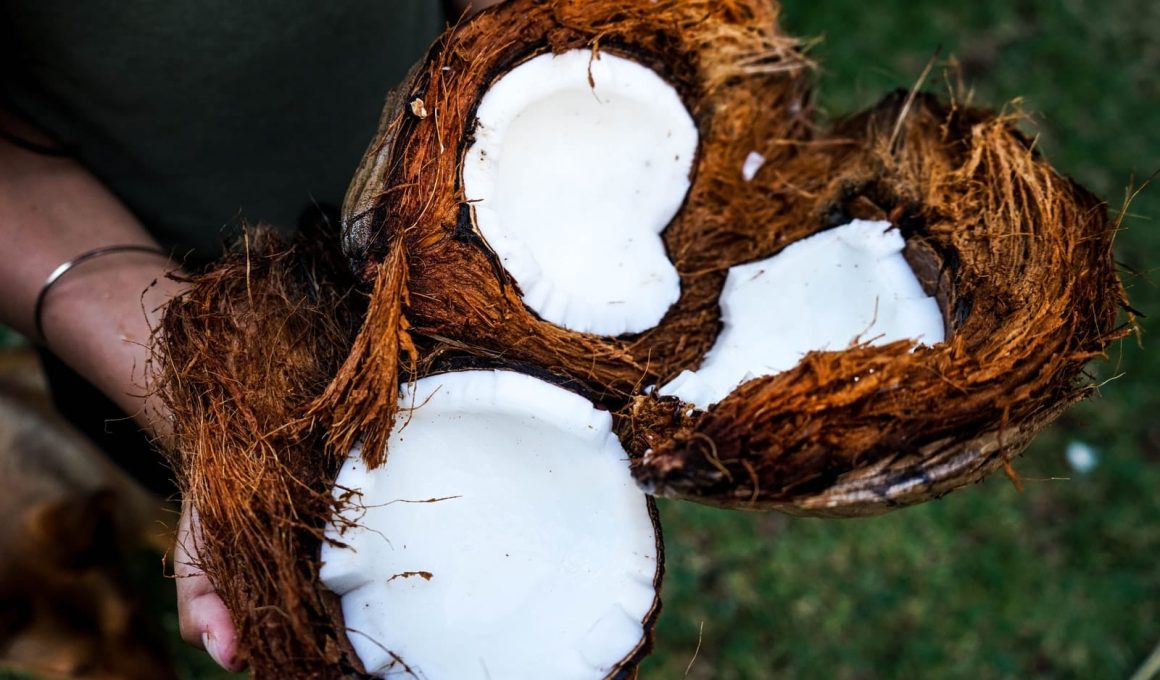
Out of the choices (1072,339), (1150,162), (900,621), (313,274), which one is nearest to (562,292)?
(313,274)

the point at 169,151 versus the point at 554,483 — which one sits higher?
the point at 169,151

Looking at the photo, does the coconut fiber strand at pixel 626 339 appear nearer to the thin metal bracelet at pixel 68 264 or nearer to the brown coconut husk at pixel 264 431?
the brown coconut husk at pixel 264 431

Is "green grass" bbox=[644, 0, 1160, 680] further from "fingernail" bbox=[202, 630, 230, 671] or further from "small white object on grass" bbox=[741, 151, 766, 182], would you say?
"fingernail" bbox=[202, 630, 230, 671]

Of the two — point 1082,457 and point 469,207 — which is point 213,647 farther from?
point 1082,457

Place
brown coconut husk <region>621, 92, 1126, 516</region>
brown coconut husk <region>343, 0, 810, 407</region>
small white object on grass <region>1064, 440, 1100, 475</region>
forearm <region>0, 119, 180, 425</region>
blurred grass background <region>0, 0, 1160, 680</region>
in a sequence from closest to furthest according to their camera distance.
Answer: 1. brown coconut husk <region>621, 92, 1126, 516</region>
2. brown coconut husk <region>343, 0, 810, 407</region>
3. forearm <region>0, 119, 180, 425</region>
4. blurred grass background <region>0, 0, 1160, 680</region>
5. small white object on grass <region>1064, 440, 1100, 475</region>

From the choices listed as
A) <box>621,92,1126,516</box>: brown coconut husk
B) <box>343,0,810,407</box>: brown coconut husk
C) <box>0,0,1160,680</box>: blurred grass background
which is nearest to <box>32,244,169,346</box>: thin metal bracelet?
<box>343,0,810,407</box>: brown coconut husk

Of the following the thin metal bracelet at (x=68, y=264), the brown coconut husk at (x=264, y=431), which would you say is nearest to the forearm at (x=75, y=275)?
the thin metal bracelet at (x=68, y=264)

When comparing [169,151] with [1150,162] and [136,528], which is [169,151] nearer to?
[136,528]
